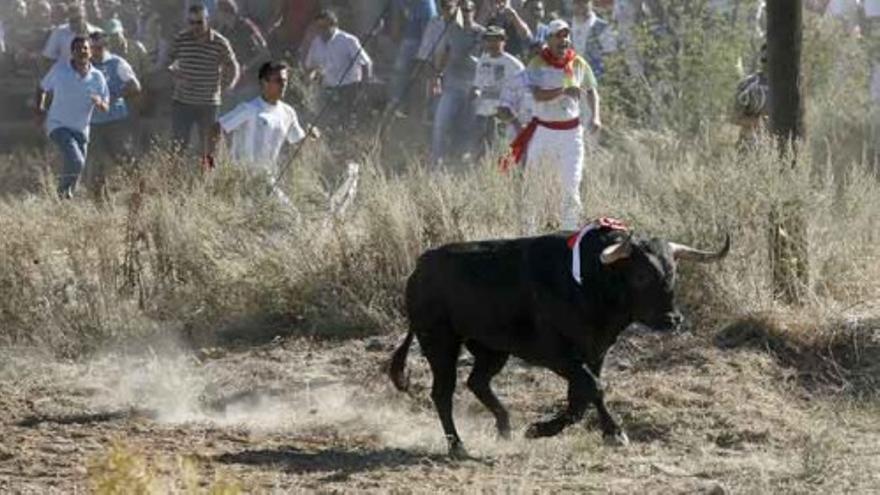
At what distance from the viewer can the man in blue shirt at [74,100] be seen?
19297 millimetres

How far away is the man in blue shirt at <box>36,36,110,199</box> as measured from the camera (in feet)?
63.3

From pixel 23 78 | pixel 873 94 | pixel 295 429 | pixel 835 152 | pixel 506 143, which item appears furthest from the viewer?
pixel 23 78

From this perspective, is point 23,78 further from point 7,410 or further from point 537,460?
point 537,460

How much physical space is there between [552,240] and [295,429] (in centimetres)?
200

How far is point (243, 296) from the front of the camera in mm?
14070

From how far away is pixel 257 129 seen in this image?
1675 centimetres

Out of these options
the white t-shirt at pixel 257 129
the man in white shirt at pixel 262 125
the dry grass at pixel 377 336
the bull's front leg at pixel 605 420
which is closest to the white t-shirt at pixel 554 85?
the dry grass at pixel 377 336

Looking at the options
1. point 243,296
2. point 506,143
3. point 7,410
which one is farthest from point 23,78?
point 7,410

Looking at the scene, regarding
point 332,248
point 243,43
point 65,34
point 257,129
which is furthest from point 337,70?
point 332,248

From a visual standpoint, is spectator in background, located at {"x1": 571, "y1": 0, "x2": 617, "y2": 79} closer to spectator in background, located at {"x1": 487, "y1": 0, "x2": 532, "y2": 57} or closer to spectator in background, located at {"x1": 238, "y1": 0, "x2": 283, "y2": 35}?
spectator in background, located at {"x1": 487, "y1": 0, "x2": 532, "y2": 57}

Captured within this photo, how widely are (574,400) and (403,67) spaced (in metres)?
11.7

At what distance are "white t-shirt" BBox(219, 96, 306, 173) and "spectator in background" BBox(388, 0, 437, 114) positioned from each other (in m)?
4.72

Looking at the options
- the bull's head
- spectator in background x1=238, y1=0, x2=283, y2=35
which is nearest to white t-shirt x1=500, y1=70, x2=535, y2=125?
spectator in background x1=238, y1=0, x2=283, y2=35

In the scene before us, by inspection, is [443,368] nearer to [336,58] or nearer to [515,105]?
[515,105]
